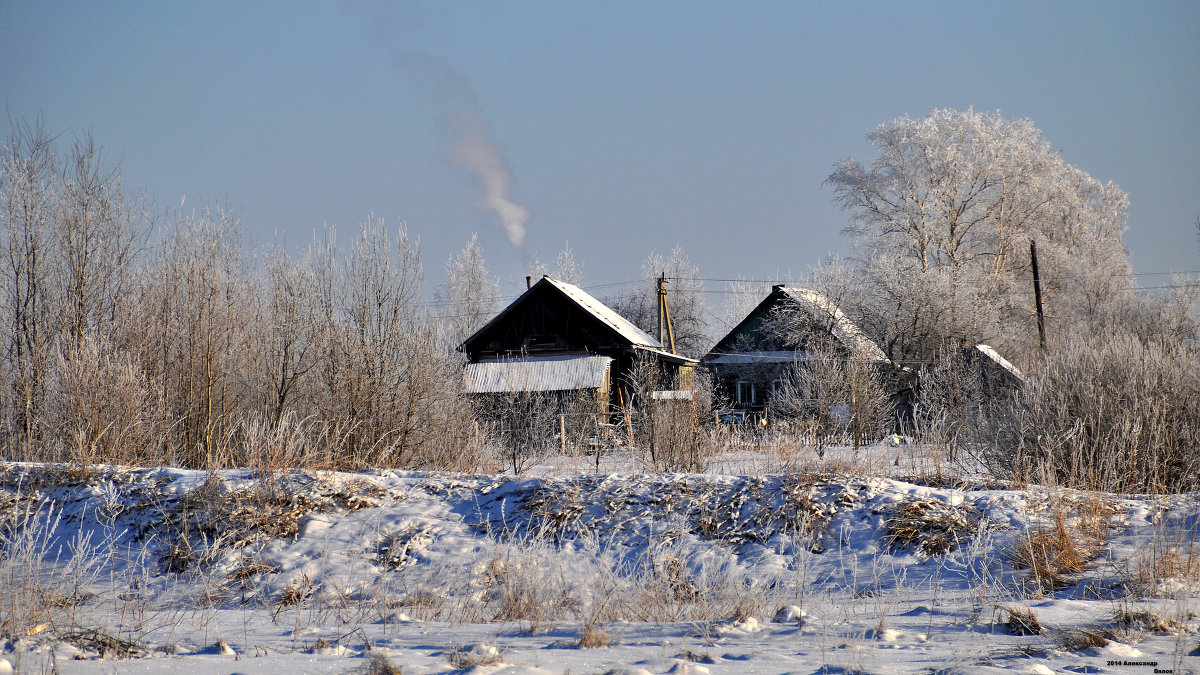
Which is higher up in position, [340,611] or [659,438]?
[659,438]

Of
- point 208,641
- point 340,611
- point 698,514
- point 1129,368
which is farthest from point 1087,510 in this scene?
point 208,641

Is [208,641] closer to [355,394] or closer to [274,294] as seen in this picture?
[355,394]

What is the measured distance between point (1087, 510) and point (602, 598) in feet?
15.3

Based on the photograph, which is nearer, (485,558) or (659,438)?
(485,558)

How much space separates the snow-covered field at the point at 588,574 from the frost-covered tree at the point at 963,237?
20730 mm

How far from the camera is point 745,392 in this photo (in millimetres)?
30750

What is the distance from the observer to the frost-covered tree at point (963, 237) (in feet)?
91.0

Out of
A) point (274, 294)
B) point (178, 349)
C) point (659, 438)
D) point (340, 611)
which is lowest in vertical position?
point (340, 611)

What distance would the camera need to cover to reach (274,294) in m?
14.7

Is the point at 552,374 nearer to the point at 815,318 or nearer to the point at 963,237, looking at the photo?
the point at 815,318

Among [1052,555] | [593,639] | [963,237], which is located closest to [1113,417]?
[1052,555]

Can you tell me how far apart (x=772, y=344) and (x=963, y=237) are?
8931 mm

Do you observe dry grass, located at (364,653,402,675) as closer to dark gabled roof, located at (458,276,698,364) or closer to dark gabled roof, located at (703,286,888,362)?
dark gabled roof, located at (703,286,888,362)

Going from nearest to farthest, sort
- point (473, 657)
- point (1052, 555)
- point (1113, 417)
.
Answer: point (473, 657), point (1052, 555), point (1113, 417)
